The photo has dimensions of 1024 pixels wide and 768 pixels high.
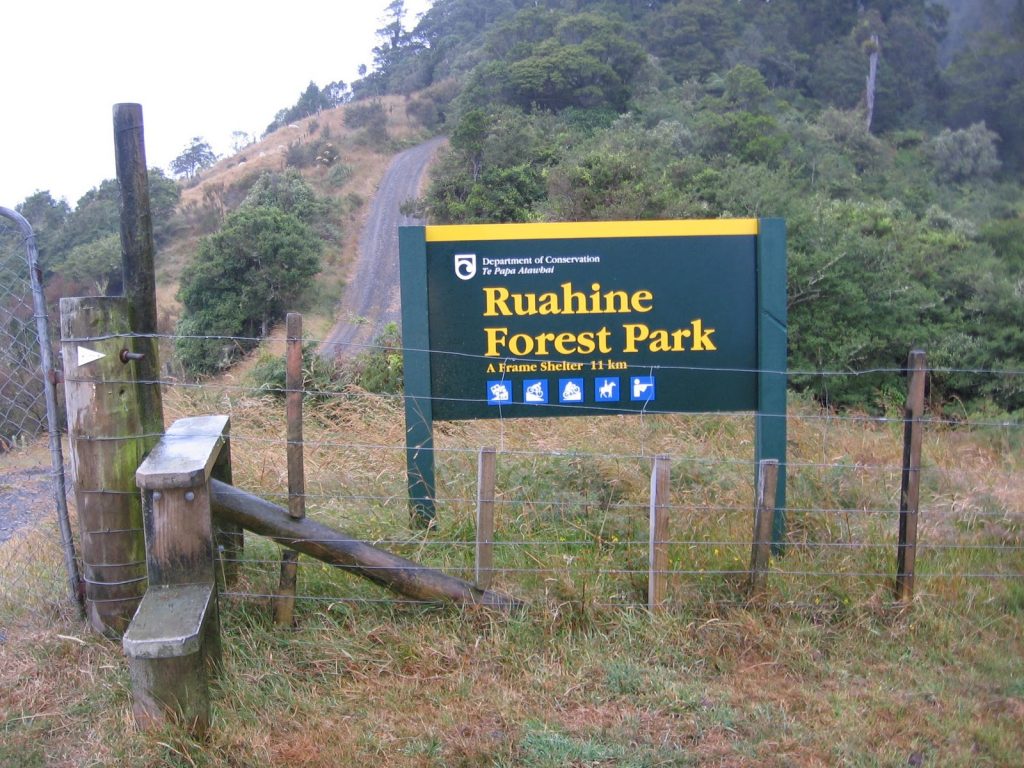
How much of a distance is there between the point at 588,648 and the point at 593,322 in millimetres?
1782

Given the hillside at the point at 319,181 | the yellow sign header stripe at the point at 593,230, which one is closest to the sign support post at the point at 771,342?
the yellow sign header stripe at the point at 593,230

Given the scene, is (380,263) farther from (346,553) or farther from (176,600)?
(176,600)

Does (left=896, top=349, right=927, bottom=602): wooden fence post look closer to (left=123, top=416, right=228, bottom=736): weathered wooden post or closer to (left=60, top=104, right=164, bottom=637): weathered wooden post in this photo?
(left=123, top=416, right=228, bottom=736): weathered wooden post

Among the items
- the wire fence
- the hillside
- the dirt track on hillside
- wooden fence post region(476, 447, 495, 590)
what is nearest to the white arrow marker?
the wire fence

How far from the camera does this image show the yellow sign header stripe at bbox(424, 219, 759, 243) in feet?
15.9

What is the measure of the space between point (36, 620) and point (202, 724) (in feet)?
4.48

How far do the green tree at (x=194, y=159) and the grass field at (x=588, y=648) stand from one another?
58.2m

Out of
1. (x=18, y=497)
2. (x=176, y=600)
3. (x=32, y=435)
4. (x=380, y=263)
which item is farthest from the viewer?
(x=380, y=263)

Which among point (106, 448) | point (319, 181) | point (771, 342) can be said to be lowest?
point (106, 448)

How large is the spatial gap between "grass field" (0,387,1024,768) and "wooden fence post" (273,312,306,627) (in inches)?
3.9

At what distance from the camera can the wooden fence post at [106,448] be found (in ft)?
12.5

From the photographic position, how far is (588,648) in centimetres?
387

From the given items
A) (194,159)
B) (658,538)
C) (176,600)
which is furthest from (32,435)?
(194,159)

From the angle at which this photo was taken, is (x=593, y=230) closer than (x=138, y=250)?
No
